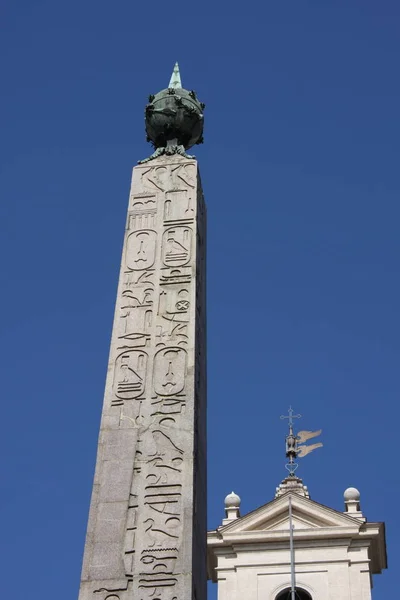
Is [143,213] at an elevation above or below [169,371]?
above

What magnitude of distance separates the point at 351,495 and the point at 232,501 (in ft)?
8.72

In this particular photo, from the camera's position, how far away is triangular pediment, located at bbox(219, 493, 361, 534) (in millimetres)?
28781

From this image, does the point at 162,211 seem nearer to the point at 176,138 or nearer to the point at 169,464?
the point at 176,138

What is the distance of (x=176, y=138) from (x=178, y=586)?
20.3 ft

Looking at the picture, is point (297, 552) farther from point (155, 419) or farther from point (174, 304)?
point (155, 419)

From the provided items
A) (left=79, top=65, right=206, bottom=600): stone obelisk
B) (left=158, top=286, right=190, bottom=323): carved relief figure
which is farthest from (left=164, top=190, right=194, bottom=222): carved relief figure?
(left=158, top=286, right=190, bottom=323): carved relief figure

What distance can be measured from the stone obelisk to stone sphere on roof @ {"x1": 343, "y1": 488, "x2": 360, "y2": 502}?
15.6 meters

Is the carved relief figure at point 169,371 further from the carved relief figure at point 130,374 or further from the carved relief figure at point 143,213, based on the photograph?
the carved relief figure at point 143,213

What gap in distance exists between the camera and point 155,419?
A: 12516mm

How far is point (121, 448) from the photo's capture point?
12.4 meters

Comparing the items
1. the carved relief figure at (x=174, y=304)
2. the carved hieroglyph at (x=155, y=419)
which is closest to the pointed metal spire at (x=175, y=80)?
the carved hieroglyph at (x=155, y=419)

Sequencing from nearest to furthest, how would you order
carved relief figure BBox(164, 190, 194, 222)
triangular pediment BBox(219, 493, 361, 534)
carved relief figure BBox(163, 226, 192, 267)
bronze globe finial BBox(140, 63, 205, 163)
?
carved relief figure BBox(163, 226, 192, 267), carved relief figure BBox(164, 190, 194, 222), bronze globe finial BBox(140, 63, 205, 163), triangular pediment BBox(219, 493, 361, 534)

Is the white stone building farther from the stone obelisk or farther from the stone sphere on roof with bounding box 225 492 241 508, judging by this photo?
the stone obelisk

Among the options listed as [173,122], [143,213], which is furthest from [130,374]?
[173,122]
